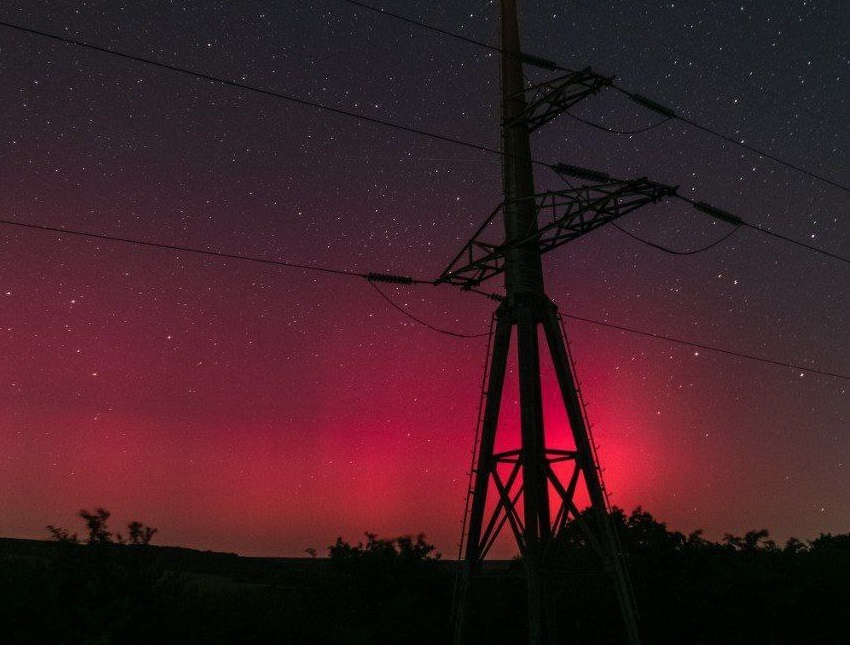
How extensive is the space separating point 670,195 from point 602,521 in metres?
7.35

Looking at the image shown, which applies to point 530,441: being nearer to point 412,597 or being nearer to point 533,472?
point 533,472

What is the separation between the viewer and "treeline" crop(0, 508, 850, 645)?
15.8 m

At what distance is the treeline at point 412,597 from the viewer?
1579 centimetres

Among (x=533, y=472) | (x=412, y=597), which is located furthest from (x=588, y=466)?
(x=412, y=597)

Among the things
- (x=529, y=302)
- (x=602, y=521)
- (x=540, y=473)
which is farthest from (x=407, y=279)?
(x=602, y=521)

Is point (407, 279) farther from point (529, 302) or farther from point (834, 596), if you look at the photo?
point (834, 596)

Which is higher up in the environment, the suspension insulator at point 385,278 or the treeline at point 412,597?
the suspension insulator at point 385,278

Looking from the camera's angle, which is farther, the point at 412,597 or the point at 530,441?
the point at 412,597

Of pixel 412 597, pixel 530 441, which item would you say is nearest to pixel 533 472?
pixel 530 441

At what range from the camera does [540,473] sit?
17.0 m

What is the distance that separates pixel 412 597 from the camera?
22.6 m

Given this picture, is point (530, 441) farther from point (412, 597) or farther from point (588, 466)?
point (412, 597)

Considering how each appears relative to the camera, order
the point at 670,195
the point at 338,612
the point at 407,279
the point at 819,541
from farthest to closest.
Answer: the point at 819,541
the point at 338,612
the point at 407,279
the point at 670,195

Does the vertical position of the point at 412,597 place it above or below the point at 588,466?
below
